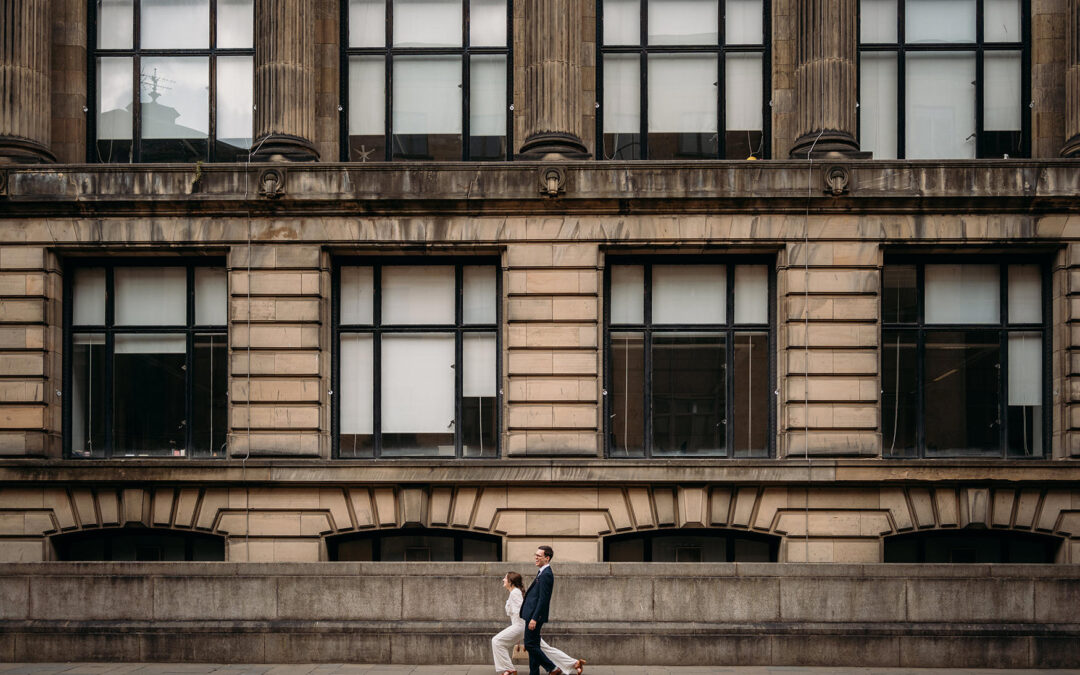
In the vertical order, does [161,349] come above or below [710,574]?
above

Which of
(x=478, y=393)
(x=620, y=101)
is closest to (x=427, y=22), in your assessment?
(x=620, y=101)

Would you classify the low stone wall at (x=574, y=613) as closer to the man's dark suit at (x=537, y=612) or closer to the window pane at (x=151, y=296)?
the man's dark suit at (x=537, y=612)

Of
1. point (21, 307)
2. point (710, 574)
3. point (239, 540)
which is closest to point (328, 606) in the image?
point (239, 540)

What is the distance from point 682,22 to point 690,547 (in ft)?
31.9

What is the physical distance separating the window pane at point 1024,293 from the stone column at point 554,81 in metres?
8.13

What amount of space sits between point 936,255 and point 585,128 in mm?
6739

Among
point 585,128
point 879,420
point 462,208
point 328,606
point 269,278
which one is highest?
point 585,128

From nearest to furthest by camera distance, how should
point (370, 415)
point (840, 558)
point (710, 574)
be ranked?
point (710, 574)
point (840, 558)
point (370, 415)

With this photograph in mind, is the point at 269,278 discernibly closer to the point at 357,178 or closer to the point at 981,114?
the point at 357,178

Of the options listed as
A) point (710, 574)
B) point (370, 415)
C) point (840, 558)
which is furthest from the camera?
point (370, 415)

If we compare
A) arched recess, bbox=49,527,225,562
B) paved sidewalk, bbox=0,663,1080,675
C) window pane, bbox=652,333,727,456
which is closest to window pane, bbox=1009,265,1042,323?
window pane, bbox=652,333,727,456

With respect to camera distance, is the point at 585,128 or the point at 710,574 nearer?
the point at 710,574

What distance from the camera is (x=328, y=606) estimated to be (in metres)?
13.9

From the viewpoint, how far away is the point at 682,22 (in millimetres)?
17828
